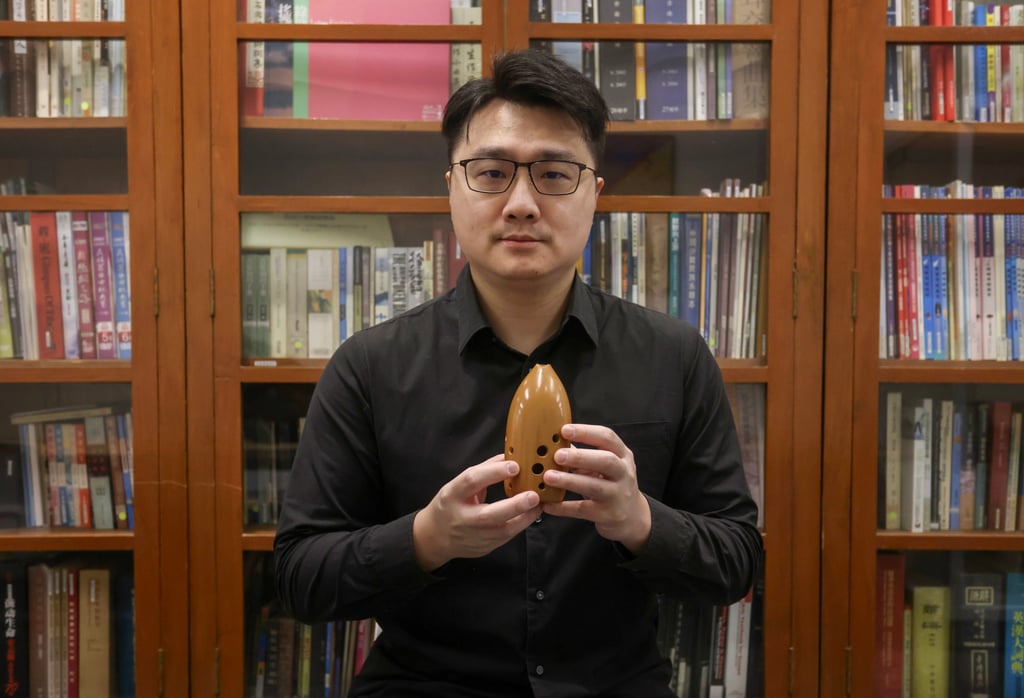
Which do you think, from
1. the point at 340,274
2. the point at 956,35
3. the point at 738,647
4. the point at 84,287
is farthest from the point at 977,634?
the point at 84,287

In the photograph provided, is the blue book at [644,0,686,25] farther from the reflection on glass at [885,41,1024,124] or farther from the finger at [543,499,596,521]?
the finger at [543,499,596,521]

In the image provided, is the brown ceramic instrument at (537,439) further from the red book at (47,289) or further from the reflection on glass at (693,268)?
the red book at (47,289)

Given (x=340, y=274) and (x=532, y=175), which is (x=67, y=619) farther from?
(x=532, y=175)

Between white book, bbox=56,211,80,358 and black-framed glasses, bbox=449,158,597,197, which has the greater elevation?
black-framed glasses, bbox=449,158,597,197

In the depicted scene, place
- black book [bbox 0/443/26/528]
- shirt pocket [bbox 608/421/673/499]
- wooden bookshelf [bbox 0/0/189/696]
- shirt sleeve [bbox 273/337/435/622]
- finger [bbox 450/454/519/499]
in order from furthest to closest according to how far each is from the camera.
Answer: black book [bbox 0/443/26/528], wooden bookshelf [bbox 0/0/189/696], shirt pocket [bbox 608/421/673/499], shirt sleeve [bbox 273/337/435/622], finger [bbox 450/454/519/499]

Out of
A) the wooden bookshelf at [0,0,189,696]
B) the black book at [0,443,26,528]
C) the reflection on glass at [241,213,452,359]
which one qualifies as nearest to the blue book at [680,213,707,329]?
the reflection on glass at [241,213,452,359]

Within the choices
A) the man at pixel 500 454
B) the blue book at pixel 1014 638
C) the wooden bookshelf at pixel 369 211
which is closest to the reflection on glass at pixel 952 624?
the blue book at pixel 1014 638

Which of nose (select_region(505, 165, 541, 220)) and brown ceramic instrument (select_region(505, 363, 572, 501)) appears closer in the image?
brown ceramic instrument (select_region(505, 363, 572, 501))
